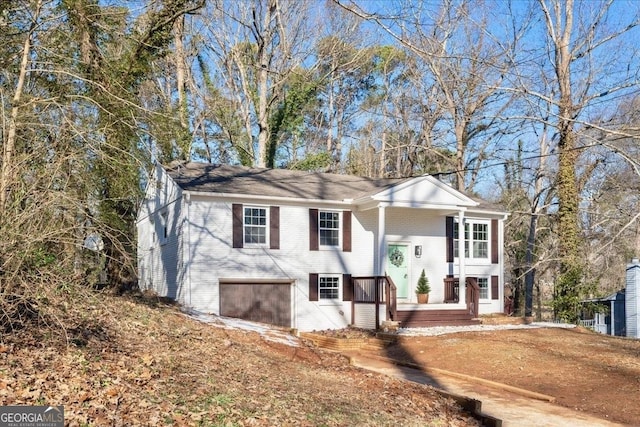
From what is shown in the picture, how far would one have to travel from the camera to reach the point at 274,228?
18672 mm

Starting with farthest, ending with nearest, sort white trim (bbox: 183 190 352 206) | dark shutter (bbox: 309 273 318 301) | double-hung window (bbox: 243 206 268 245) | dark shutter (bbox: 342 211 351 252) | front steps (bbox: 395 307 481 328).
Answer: dark shutter (bbox: 342 211 351 252) → dark shutter (bbox: 309 273 318 301) → double-hung window (bbox: 243 206 268 245) → front steps (bbox: 395 307 481 328) → white trim (bbox: 183 190 352 206)

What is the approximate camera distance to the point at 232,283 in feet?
59.5

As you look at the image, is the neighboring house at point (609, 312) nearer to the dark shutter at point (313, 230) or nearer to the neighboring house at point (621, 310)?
the neighboring house at point (621, 310)

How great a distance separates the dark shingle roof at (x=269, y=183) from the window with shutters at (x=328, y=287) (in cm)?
248

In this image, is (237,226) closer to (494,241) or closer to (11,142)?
(494,241)

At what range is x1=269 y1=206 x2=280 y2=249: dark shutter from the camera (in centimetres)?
1861

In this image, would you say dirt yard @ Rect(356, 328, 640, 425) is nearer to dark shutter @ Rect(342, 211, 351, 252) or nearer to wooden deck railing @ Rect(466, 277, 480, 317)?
wooden deck railing @ Rect(466, 277, 480, 317)

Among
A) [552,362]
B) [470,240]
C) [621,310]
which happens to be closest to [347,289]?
[470,240]

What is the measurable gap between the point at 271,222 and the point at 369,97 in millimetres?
20166

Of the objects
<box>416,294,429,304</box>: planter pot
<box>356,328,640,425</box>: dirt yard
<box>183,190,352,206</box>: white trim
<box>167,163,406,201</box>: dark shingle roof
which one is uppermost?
<box>167,163,406,201</box>: dark shingle roof

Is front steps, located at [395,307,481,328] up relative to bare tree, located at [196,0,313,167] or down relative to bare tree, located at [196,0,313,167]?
down

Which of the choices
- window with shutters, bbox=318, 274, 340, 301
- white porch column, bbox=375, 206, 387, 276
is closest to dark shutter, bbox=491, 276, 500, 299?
white porch column, bbox=375, 206, 387, 276

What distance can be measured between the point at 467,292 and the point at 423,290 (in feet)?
4.81

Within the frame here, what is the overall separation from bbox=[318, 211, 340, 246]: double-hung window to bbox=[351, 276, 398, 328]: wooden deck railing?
4.49 ft
